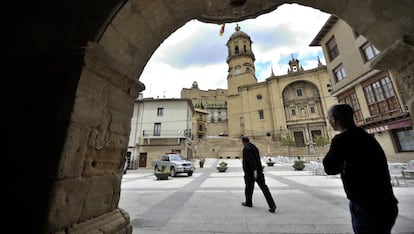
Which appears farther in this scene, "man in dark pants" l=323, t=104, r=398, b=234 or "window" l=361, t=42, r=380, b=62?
"window" l=361, t=42, r=380, b=62

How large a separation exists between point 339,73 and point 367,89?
294cm

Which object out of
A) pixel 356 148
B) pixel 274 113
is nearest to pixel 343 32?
pixel 356 148

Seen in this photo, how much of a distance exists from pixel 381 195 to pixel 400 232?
1.99 metres

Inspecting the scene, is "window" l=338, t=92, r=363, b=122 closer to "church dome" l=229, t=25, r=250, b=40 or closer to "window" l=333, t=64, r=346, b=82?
"window" l=333, t=64, r=346, b=82

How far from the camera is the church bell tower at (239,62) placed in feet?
136

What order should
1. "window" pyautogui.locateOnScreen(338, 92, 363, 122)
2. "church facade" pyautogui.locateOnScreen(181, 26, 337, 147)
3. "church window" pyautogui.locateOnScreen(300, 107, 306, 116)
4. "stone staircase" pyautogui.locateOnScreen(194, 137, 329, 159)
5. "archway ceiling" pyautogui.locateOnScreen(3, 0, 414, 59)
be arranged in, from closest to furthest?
"archway ceiling" pyautogui.locateOnScreen(3, 0, 414, 59) < "window" pyautogui.locateOnScreen(338, 92, 363, 122) < "stone staircase" pyautogui.locateOnScreen(194, 137, 329, 159) < "church facade" pyautogui.locateOnScreen(181, 26, 337, 147) < "church window" pyautogui.locateOnScreen(300, 107, 306, 116)

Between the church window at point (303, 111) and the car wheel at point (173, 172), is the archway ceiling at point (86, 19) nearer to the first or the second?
the car wheel at point (173, 172)

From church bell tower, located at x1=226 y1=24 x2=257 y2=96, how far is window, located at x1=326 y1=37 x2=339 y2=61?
84.0 ft

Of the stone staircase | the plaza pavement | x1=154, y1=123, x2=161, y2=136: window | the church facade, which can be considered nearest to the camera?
the plaza pavement

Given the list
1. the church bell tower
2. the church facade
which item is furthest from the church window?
the church bell tower

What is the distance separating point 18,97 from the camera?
5.47 feet

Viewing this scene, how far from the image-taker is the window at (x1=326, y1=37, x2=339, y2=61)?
14.9 m

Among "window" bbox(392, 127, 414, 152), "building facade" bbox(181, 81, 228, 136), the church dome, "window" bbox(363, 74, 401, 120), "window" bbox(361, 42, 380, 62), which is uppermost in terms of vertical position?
the church dome

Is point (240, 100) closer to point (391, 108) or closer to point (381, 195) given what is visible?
point (391, 108)
